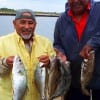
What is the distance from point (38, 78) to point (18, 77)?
12.5 inches

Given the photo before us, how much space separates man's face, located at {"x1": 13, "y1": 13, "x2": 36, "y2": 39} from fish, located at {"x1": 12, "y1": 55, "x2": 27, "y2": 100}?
0.40 metres

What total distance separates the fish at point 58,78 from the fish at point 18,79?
38 centimetres

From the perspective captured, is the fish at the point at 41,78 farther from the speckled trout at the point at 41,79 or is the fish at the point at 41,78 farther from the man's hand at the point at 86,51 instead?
the man's hand at the point at 86,51

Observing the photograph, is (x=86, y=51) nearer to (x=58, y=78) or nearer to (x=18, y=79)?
(x=58, y=78)

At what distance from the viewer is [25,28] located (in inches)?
274

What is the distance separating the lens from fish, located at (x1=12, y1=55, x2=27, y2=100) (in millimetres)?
6719

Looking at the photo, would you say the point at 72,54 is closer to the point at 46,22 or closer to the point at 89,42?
the point at 89,42

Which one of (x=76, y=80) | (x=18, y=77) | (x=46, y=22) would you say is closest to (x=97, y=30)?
(x=76, y=80)

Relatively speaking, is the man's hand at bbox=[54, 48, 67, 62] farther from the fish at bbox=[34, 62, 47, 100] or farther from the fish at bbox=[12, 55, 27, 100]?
the fish at bbox=[12, 55, 27, 100]

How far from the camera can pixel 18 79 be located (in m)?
6.79

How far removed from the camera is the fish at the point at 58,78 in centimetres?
682

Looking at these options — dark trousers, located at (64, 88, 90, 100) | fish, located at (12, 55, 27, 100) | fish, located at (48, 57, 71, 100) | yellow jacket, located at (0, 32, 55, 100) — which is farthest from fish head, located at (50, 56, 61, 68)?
dark trousers, located at (64, 88, 90, 100)

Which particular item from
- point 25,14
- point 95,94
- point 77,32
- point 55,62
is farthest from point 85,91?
point 25,14

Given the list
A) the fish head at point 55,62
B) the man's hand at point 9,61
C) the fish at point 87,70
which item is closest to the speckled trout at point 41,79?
the fish head at point 55,62
